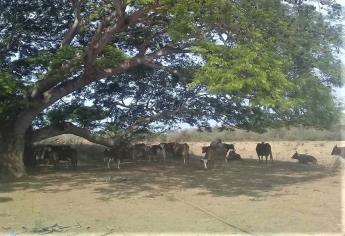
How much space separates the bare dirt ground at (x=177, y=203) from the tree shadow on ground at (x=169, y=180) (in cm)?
3

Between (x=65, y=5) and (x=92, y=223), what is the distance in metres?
13.4

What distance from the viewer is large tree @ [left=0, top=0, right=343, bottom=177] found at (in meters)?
13.6

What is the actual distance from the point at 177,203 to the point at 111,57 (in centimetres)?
655

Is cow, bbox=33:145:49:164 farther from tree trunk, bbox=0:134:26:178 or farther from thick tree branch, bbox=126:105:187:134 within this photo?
tree trunk, bbox=0:134:26:178

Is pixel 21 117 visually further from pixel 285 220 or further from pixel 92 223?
pixel 285 220

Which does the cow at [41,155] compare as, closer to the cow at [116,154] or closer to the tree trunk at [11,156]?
the cow at [116,154]

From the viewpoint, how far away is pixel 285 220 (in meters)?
10.1

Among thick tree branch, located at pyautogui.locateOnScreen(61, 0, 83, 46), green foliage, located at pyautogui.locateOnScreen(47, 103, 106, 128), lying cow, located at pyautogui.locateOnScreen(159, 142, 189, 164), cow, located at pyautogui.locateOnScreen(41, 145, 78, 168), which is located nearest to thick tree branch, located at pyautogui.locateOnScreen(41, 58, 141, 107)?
thick tree branch, located at pyautogui.locateOnScreen(61, 0, 83, 46)

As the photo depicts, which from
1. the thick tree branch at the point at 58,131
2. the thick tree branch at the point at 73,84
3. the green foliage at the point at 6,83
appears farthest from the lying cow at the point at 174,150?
the green foliage at the point at 6,83

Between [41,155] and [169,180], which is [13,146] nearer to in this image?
[41,155]

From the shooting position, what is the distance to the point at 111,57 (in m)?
17.3

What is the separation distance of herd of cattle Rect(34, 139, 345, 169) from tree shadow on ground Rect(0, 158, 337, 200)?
1685mm

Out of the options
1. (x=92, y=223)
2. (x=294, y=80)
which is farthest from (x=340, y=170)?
(x=92, y=223)

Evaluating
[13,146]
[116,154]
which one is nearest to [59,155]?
[116,154]
